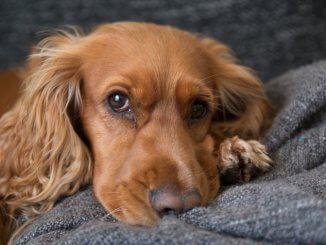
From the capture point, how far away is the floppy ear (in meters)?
1.90

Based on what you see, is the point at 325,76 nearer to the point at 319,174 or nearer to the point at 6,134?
the point at 319,174

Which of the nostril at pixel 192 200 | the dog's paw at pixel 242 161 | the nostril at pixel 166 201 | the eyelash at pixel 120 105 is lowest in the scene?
the dog's paw at pixel 242 161

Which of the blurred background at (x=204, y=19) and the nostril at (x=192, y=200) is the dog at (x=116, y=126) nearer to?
the nostril at (x=192, y=200)

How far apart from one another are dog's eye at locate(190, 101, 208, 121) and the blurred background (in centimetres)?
82

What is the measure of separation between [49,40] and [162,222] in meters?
0.96

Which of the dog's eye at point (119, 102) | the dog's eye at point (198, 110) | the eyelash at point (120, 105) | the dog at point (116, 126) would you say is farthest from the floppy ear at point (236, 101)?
the dog's eye at point (119, 102)

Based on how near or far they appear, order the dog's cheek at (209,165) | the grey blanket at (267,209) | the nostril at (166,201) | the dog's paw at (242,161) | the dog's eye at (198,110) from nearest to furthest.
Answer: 1. the grey blanket at (267,209)
2. the nostril at (166,201)
3. the dog's cheek at (209,165)
4. the dog's paw at (242,161)
5. the dog's eye at (198,110)

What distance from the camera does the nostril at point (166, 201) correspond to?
130 cm

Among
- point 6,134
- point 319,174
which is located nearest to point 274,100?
point 319,174

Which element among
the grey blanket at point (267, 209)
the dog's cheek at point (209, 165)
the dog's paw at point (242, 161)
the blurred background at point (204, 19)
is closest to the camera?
the grey blanket at point (267, 209)

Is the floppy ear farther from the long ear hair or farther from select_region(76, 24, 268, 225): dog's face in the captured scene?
the long ear hair

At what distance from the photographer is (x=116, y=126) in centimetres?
161

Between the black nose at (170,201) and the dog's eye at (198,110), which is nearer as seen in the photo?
the black nose at (170,201)

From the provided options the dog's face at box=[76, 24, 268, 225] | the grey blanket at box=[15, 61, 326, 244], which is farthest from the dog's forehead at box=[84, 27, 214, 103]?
the grey blanket at box=[15, 61, 326, 244]
